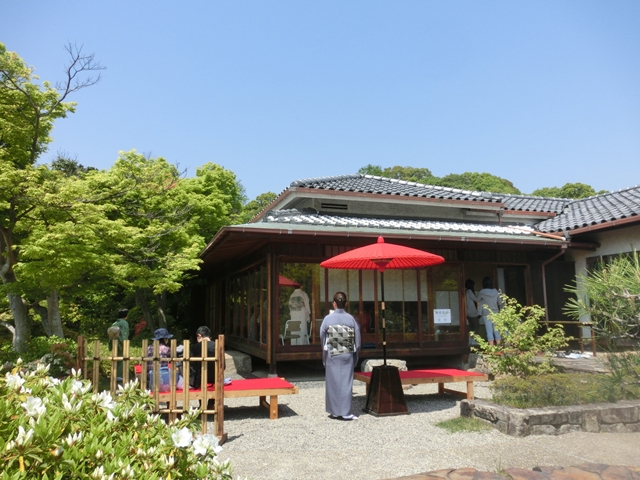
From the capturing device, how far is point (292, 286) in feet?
33.6

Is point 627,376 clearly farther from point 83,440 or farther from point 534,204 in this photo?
point 534,204

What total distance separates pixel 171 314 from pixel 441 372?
15.6 metres

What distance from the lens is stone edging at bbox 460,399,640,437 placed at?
5320 millimetres

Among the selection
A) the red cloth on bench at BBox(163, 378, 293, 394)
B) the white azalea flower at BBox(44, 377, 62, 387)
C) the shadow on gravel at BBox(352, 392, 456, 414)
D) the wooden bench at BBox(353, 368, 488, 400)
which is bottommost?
the shadow on gravel at BBox(352, 392, 456, 414)

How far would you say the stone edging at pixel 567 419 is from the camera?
5320 mm

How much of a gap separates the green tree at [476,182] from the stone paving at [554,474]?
39.4 metres

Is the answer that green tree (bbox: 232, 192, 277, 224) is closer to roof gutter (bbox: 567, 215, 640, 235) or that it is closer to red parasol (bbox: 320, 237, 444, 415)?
roof gutter (bbox: 567, 215, 640, 235)

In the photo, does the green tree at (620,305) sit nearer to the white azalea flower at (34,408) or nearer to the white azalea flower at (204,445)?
the white azalea flower at (204,445)

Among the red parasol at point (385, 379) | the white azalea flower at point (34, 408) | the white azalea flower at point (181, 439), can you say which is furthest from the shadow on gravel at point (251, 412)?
the white azalea flower at point (34, 408)

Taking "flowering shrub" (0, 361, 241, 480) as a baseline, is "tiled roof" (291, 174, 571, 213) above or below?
above

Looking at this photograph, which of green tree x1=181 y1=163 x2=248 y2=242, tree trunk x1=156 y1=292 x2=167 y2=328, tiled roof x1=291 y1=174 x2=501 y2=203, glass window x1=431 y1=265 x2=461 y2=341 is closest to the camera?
glass window x1=431 y1=265 x2=461 y2=341

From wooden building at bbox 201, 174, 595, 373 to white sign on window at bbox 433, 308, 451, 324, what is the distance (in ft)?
0.12

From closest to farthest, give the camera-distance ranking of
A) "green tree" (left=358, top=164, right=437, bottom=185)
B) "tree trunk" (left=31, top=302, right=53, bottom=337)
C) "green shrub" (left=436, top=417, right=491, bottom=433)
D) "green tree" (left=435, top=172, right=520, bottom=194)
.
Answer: "green shrub" (left=436, top=417, right=491, bottom=433) → "tree trunk" (left=31, top=302, right=53, bottom=337) → "green tree" (left=435, top=172, right=520, bottom=194) → "green tree" (left=358, top=164, right=437, bottom=185)

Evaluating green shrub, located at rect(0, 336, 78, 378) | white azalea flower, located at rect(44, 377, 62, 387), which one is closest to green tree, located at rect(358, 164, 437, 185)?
green shrub, located at rect(0, 336, 78, 378)
